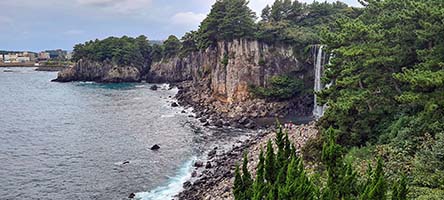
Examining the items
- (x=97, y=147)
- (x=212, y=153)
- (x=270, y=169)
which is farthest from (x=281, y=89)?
(x=270, y=169)

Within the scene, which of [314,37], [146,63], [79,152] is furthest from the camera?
[146,63]

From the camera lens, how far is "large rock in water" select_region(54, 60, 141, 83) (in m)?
120

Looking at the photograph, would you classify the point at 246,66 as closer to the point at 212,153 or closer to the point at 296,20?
the point at 296,20

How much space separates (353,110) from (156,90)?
74025 mm

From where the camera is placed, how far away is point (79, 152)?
4625cm

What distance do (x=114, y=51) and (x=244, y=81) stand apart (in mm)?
62978

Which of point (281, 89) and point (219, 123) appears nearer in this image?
point (219, 123)

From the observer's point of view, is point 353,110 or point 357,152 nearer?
point 357,152

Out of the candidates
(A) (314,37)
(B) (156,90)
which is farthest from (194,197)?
(B) (156,90)

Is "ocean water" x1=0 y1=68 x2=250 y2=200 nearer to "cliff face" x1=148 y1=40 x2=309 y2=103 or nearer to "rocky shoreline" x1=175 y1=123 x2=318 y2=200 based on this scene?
"rocky shoreline" x1=175 y1=123 x2=318 y2=200

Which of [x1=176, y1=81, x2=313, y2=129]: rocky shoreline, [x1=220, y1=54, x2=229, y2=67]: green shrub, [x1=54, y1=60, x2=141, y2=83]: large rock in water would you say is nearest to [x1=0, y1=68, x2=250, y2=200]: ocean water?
[x1=176, y1=81, x2=313, y2=129]: rocky shoreline

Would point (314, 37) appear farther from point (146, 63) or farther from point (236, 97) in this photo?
point (146, 63)

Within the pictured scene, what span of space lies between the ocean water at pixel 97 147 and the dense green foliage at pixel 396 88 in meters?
15.5

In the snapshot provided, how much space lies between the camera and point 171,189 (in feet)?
114
